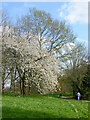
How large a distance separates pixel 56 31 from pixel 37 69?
877 cm

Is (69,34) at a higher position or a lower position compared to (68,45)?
higher

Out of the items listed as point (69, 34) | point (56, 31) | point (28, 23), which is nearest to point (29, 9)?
point (28, 23)

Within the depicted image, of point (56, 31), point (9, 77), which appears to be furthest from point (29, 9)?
point (9, 77)

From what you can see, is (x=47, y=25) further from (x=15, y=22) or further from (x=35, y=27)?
(x=15, y=22)

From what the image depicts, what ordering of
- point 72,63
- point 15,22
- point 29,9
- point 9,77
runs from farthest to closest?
point 72,63 < point 29,9 < point 15,22 < point 9,77

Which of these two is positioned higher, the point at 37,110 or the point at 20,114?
the point at 20,114

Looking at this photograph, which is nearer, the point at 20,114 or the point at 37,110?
the point at 20,114

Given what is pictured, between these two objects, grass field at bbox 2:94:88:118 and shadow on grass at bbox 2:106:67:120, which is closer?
shadow on grass at bbox 2:106:67:120

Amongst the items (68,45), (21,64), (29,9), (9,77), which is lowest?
(9,77)

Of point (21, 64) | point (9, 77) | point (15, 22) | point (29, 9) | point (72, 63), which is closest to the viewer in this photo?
point (21, 64)

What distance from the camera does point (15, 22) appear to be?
20031 mm

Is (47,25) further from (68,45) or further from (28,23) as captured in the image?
(68,45)

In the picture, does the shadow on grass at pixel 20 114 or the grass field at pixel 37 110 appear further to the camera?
the grass field at pixel 37 110

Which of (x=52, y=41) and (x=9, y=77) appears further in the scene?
(x=52, y=41)
